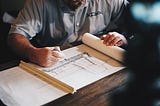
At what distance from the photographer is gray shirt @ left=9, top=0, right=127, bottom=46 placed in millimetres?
1231

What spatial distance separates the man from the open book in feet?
0.19

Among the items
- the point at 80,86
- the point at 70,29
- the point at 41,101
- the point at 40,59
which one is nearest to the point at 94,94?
the point at 80,86

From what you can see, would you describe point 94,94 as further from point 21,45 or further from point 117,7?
point 117,7

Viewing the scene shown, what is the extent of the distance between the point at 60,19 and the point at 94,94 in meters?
0.67

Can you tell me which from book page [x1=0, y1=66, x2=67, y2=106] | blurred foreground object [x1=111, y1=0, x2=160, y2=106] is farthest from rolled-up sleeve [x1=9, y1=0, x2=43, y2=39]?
blurred foreground object [x1=111, y1=0, x2=160, y2=106]

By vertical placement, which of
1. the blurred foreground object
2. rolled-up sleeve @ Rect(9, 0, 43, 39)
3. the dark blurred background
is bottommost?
the dark blurred background

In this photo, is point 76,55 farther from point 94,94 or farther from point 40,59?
point 94,94

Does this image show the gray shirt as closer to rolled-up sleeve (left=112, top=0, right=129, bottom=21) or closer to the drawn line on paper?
rolled-up sleeve (left=112, top=0, right=129, bottom=21)

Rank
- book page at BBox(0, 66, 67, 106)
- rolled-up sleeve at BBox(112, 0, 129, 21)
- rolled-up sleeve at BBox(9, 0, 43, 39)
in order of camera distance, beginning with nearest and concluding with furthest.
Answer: book page at BBox(0, 66, 67, 106), rolled-up sleeve at BBox(9, 0, 43, 39), rolled-up sleeve at BBox(112, 0, 129, 21)

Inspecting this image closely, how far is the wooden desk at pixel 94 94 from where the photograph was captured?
725mm

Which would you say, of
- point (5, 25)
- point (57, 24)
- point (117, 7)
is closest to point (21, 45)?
point (57, 24)

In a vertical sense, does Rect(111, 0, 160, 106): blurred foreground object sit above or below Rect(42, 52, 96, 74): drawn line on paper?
above

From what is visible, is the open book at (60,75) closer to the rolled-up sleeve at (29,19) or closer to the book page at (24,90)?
the book page at (24,90)

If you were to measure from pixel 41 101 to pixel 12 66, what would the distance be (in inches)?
10.6
